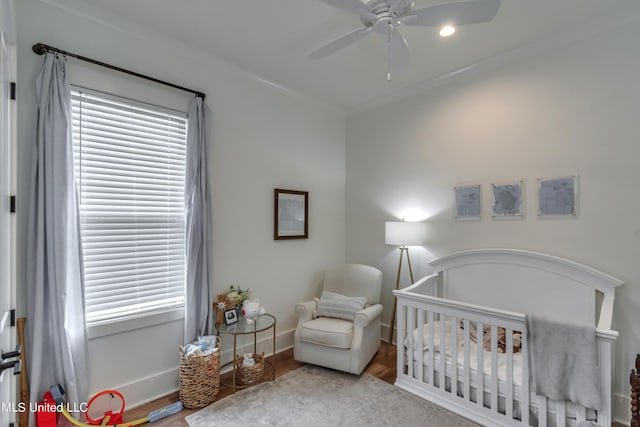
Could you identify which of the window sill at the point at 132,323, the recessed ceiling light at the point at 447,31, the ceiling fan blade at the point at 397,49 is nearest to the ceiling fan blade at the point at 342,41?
the ceiling fan blade at the point at 397,49

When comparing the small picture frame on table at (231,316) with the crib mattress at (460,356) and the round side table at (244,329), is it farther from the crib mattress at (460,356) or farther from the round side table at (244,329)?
the crib mattress at (460,356)

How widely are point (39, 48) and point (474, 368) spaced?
3583 mm

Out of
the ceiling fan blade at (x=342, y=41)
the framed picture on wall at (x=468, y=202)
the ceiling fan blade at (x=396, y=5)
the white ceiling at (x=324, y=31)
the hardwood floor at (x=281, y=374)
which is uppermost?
the white ceiling at (x=324, y=31)

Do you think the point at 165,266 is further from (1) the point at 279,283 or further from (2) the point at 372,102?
(2) the point at 372,102

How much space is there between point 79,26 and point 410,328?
10.8 feet

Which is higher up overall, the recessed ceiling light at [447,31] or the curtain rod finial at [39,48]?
the recessed ceiling light at [447,31]

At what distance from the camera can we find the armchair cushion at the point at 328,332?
2.63m

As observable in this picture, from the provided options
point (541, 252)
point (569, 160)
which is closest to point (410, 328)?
point (541, 252)

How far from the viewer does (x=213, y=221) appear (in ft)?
8.94

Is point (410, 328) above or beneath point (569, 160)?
beneath

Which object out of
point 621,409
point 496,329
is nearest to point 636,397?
point 621,409

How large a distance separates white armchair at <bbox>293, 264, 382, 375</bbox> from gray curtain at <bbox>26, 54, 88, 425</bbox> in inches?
65.4

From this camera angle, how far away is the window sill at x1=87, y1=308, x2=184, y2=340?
83.2 inches

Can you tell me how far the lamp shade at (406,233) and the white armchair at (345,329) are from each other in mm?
468
